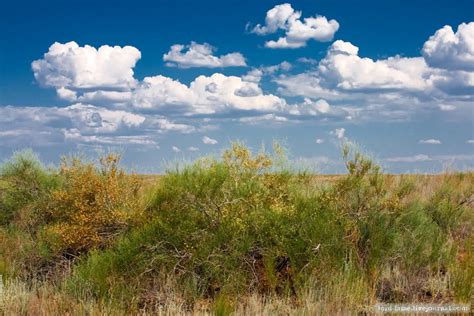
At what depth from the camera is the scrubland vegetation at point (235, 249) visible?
9164mm

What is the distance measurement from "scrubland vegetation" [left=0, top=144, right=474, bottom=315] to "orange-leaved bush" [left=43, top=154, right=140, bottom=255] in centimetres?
3

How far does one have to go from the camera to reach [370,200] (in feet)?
40.0

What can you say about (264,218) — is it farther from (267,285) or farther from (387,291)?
(387,291)

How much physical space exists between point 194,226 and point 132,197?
2916 mm

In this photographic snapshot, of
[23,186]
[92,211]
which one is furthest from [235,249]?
[23,186]

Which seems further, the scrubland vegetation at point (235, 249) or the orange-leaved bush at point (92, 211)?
the orange-leaved bush at point (92, 211)

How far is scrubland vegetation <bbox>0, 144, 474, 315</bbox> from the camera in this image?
916 centimetres

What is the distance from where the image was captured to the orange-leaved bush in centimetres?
1201

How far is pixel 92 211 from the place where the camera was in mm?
12445

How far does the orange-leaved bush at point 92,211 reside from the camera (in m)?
12.0

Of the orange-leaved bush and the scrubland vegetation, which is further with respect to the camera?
the orange-leaved bush

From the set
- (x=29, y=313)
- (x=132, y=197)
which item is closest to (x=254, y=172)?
(x=132, y=197)

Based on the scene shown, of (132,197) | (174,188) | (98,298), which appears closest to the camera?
(98,298)

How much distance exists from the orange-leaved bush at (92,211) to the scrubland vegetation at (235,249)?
0.03 metres
